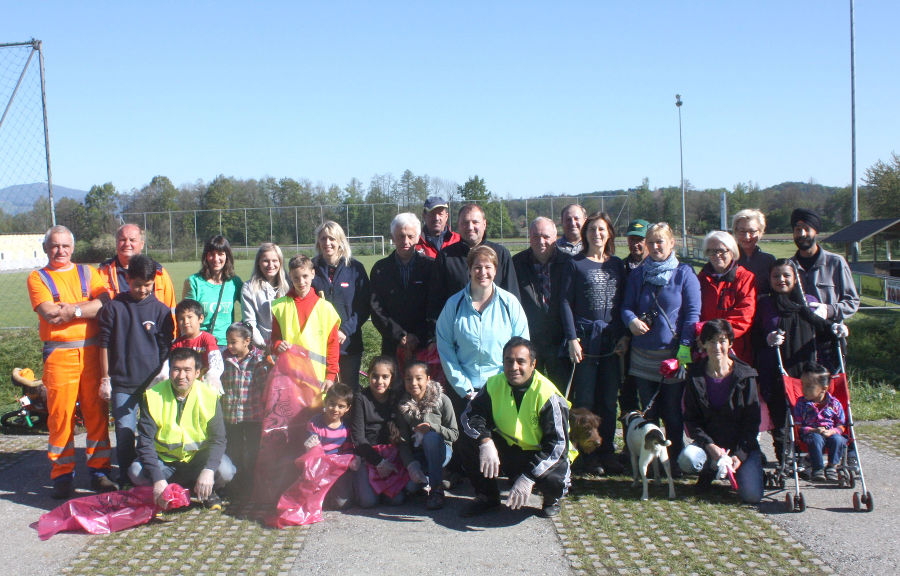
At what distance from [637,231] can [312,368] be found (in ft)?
8.78

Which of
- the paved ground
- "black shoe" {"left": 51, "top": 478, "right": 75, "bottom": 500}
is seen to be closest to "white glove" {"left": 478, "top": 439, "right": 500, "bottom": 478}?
the paved ground

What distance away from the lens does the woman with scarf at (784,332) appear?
4.83 meters

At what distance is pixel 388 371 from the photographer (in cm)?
475

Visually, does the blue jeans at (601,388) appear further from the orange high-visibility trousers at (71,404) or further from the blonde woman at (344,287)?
the orange high-visibility trousers at (71,404)

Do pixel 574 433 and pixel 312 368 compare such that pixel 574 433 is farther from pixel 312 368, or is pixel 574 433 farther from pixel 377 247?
pixel 377 247

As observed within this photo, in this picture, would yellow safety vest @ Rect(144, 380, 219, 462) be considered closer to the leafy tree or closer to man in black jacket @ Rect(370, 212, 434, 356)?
man in black jacket @ Rect(370, 212, 434, 356)

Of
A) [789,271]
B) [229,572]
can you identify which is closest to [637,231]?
[789,271]

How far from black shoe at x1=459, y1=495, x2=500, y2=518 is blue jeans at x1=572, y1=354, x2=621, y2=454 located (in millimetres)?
1098

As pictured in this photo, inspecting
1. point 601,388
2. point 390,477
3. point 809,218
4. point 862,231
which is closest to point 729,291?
point 809,218

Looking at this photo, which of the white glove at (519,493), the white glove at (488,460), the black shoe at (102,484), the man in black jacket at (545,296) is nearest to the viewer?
the white glove at (519,493)

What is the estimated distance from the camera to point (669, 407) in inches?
193

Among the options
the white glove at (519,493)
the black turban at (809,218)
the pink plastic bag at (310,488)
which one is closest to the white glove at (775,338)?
the black turban at (809,218)

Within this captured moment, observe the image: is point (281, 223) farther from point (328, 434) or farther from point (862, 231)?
point (328, 434)

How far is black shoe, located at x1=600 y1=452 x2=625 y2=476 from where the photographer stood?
5.16 m
